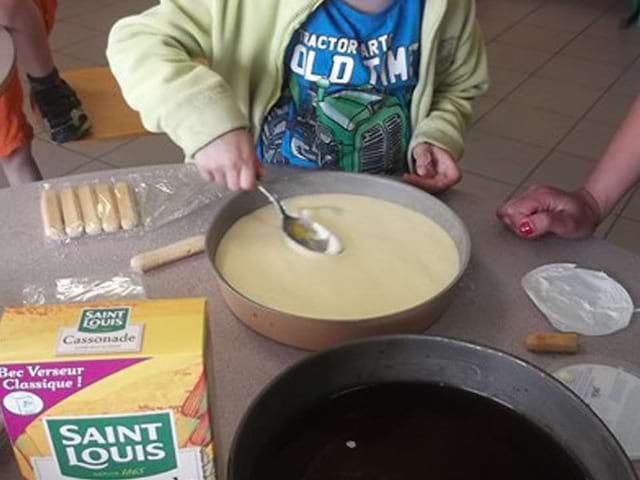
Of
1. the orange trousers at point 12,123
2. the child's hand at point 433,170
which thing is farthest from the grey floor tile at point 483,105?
the child's hand at point 433,170

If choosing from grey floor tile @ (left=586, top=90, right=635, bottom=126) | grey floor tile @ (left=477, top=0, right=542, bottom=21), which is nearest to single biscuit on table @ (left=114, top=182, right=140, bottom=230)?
grey floor tile @ (left=586, top=90, right=635, bottom=126)

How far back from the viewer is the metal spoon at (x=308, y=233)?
78cm

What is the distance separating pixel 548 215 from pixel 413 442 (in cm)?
42

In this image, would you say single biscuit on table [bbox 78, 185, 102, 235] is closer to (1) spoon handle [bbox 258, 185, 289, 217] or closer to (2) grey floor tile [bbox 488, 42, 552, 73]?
(1) spoon handle [bbox 258, 185, 289, 217]

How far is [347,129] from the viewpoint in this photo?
3.30 ft

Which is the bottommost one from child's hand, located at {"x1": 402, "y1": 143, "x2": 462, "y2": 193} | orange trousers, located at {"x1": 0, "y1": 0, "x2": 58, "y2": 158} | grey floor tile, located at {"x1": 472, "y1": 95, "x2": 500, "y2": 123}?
grey floor tile, located at {"x1": 472, "y1": 95, "x2": 500, "y2": 123}

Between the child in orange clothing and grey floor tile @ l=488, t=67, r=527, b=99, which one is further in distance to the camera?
grey floor tile @ l=488, t=67, r=527, b=99

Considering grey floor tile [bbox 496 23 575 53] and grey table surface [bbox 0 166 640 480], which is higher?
grey table surface [bbox 0 166 640 480]

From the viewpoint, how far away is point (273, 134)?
3.40ft

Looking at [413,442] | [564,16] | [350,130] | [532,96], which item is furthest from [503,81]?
[413,442]

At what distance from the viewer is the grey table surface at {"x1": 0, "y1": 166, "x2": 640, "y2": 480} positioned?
664 millimetres

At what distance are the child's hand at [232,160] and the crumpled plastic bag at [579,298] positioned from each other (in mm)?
294

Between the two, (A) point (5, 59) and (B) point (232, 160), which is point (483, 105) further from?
(B) point (232, 160)

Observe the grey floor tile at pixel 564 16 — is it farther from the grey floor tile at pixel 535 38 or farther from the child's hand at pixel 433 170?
the child's hand at pixel 433 170
